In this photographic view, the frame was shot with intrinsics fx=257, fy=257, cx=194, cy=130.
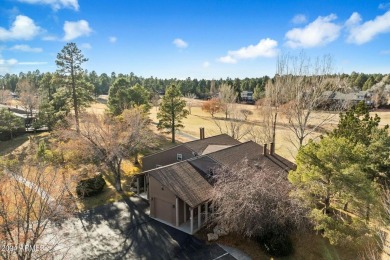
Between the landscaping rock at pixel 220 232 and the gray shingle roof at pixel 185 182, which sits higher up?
the gray shingle roof at pixel 185 182

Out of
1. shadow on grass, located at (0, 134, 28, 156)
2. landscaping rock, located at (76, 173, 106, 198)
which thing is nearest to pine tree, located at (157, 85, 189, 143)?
landscaping rock, located at (76, 173, 106, 198)

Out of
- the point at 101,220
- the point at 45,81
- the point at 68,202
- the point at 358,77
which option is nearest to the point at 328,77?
the point at 101,220

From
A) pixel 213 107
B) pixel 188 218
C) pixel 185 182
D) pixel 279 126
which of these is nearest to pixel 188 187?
pixel 185 182

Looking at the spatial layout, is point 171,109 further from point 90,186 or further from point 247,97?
point 247,97

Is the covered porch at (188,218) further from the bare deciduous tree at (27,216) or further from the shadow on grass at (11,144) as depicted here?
the shadow on grass at (11,144)

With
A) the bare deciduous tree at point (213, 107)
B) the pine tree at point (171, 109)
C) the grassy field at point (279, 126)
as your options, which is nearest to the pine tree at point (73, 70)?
the grassy field at point (279, 126)

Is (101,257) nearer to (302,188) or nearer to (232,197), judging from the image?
(232,197)
